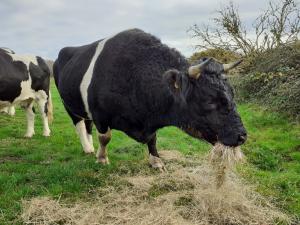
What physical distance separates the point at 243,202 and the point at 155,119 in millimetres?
1700

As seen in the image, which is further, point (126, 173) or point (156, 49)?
point (126, 173)

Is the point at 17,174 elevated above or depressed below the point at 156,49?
below

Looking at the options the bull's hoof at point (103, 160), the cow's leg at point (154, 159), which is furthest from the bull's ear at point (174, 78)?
the bull's hoof at point (103, 160)

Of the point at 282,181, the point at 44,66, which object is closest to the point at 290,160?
the point at 282,181

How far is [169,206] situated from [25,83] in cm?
634

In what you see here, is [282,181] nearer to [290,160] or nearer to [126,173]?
[290,160]

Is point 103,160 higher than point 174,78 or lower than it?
lower

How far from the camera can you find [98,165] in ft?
23.7

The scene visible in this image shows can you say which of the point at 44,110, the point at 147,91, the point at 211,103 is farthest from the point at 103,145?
the point at 44,110

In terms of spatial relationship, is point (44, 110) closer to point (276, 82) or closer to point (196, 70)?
point (276, 82)

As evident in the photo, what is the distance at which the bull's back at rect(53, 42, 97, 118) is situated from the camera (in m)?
7.38

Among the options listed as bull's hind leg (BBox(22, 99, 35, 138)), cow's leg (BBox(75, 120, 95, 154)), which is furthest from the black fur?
cow's leg (BBox(75, 120, 95, 154))

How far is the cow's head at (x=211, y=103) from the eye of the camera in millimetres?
4879

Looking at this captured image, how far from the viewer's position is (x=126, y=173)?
22.1 feet
